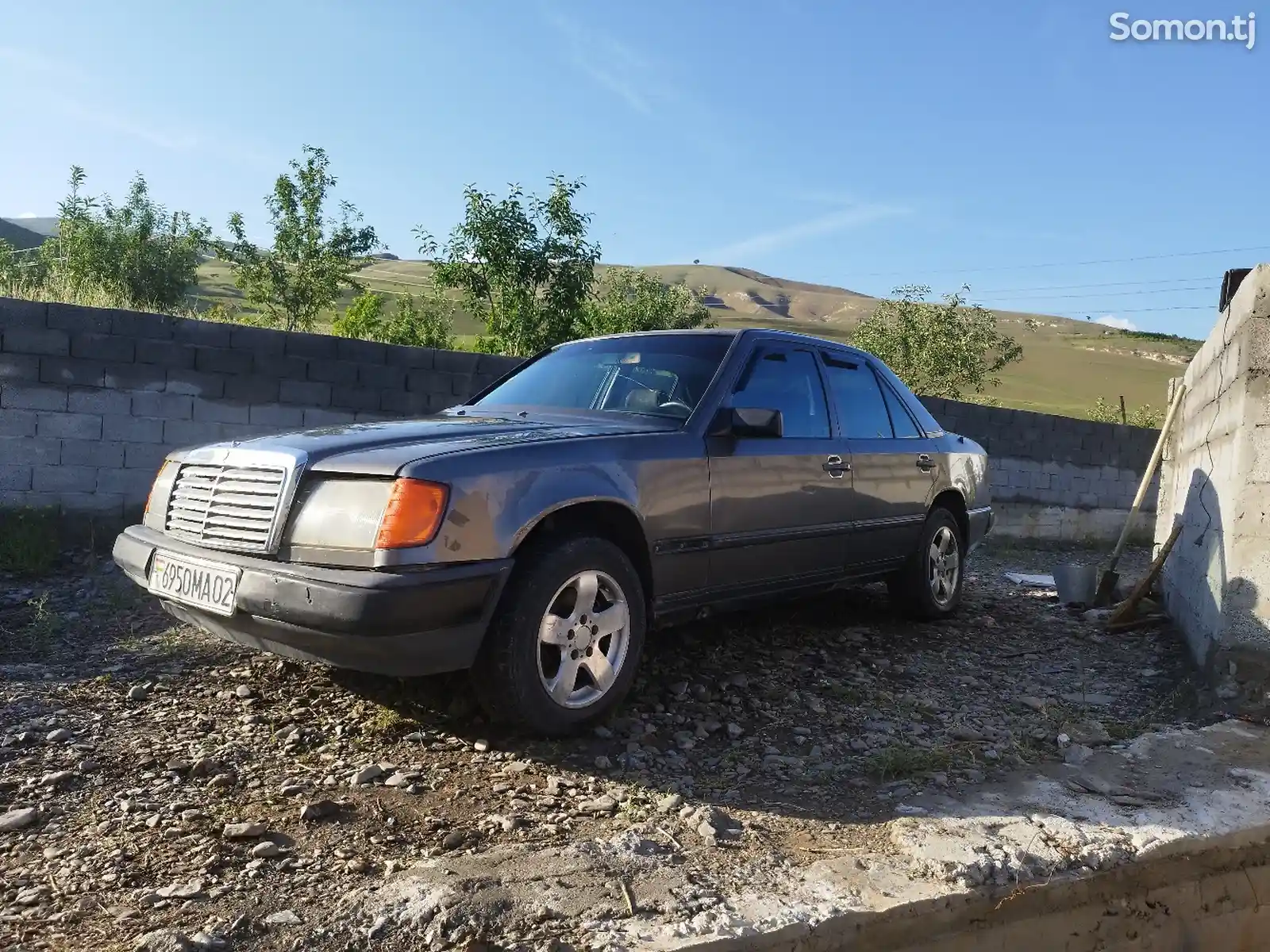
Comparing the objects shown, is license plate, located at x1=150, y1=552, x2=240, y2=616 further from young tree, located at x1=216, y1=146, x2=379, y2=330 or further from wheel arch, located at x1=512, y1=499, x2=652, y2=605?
young tree, located at x1=216, y1=146, x2=379, y2=330

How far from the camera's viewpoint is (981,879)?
2484 mm

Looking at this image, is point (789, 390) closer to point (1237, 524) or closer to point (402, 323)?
point (1237, 524)

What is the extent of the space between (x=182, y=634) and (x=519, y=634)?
7.35 ft

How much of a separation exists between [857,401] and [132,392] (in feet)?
15.1

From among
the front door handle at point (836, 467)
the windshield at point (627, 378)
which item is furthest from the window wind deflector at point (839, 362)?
the windshield at point (627, 378)

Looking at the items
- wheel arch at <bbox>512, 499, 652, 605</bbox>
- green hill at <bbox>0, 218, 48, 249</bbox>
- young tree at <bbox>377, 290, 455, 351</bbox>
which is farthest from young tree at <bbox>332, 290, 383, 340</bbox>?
green hill at <bbox>0, 218, 48, 249</bbox>

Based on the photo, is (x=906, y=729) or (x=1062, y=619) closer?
(x=906, y=729)

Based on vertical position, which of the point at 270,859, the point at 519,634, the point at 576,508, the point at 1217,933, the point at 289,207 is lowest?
the point at 1217,933

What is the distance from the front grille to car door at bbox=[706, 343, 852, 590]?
172 cm

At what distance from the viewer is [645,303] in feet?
101

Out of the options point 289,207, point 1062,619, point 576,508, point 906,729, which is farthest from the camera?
point 289,207

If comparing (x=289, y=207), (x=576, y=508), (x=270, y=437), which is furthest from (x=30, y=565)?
(x=289, y=207)

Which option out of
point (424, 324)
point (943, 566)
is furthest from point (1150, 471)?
point (424, 324)

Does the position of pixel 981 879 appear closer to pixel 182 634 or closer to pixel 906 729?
pixel 906 729
